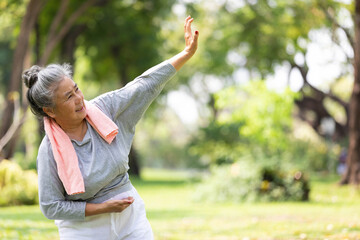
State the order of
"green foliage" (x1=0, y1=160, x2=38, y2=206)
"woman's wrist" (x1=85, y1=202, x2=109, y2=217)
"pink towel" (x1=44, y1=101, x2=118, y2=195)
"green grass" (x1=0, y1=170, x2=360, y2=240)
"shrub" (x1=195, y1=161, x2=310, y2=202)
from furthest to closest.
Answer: "shrub" (x1=195, y1=161, x2=310, y2=202) → "green foliage" (x1=0, y1=160, x2=38, y2=206) → "green grass" (x1=0, y1=170, x2=360, y2=240) → "woman's wrist" (x1=85, y1=202, x2=109, y2=217) → "pink towel" (x1=44, y1=101, x2=118, y2=195)

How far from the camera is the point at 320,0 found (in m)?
18.4

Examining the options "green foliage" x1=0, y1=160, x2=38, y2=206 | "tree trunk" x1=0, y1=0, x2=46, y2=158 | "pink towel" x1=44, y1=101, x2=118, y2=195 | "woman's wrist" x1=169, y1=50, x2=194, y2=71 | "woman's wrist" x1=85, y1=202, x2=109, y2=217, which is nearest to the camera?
"pink towel" x1=44, y1=101, x2=118, y2=195

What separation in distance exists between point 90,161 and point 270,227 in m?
5.55

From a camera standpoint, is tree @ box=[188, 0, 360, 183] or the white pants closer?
the white pants

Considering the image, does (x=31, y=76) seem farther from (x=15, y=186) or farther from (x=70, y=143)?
(x=15, y=186)

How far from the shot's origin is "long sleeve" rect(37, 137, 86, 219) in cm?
313

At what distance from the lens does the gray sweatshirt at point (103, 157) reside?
10.3 ft

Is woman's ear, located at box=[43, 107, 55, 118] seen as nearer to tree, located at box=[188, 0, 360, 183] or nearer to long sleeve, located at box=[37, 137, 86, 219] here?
long sleeve, located at box=[37, 137, 86, 219]

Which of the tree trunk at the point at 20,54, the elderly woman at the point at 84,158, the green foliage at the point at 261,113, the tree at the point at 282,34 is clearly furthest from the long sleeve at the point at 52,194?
the tree at the point at 282,34

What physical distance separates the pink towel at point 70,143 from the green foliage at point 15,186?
9883 millimetres

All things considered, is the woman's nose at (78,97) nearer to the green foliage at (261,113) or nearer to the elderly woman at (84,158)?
the elderly woman at (84,158)

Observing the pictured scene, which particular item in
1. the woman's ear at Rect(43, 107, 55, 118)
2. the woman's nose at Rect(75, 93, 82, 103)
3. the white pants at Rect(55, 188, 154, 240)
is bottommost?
the white pants at Rect(55, 188, 154, 240)

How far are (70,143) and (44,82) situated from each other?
0.38 m

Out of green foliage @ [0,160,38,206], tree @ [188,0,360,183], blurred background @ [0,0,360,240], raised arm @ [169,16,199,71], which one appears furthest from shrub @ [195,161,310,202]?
raised arm @ [169,16,199,71]
